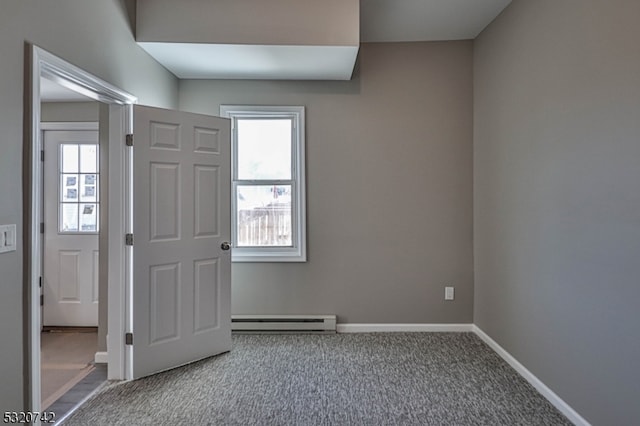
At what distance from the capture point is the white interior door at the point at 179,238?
2623 millimetres

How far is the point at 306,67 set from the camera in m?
3.15

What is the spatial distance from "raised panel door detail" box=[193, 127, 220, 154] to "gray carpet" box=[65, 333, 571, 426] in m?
1.71

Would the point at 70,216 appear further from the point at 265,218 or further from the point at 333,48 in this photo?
the point at 333,48

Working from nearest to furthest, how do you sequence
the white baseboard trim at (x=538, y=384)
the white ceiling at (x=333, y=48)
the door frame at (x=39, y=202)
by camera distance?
1. the door frame at (x=39, y=202)
2. the white baseboard trim at (x=538, y=384)
3. the white ceiling at (x=333, y=48)

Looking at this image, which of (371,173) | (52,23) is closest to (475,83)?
(371,173)

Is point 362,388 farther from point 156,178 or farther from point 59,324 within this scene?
point 59,324

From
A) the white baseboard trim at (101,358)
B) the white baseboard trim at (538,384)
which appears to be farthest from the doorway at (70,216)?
the white baseboard trim at (538,384)

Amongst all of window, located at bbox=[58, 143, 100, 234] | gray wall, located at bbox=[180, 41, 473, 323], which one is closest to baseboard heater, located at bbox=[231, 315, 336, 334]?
gray wall, located at bbox=[180, 41, 473, 323]

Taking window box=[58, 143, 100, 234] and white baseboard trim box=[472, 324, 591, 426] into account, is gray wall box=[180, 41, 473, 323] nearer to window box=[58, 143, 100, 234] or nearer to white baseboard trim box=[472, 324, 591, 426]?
white baseboard trim box=[472, 324, 591, 426]

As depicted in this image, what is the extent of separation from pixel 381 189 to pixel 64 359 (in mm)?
3146

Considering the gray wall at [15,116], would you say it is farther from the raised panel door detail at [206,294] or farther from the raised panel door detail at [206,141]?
the raised panel door detail at [206,294]

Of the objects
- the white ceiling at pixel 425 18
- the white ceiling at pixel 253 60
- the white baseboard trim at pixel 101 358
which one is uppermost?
the white ceiling at pixel 425 18

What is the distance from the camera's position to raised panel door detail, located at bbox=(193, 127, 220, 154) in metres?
2.88

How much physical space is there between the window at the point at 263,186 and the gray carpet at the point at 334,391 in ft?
3.27
